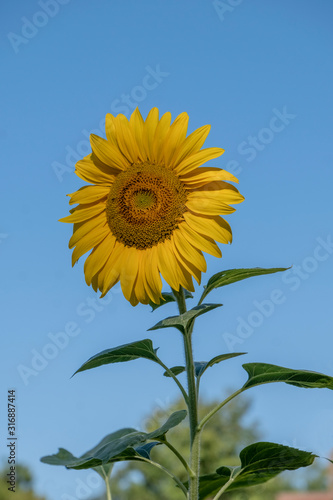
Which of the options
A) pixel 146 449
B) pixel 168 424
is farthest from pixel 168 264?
pixel 146 449

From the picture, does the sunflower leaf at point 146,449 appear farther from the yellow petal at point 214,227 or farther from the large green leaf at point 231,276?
the yellow petal at point 214,227

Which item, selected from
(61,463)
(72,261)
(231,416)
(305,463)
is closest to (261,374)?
(305,463)

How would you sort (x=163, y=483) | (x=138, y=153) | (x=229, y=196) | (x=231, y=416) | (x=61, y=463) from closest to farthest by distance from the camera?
1. (x=229, y=196)
2. (x=138, y=153)
3. (x=61, y=463)
4. (x=163, y=483)
5. (x=231, y=416)

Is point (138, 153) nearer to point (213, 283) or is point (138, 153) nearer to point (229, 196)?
point (229, 196)

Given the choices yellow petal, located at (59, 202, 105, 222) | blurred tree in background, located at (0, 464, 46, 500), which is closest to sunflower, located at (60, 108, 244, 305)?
yellow petal, located at (59, 202, 105, 222)

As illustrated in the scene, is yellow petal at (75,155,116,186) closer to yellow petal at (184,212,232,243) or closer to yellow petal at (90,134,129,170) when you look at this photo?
yellow petal at (90,134,129,170)

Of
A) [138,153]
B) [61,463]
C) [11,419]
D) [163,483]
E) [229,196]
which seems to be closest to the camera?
[229,196]
